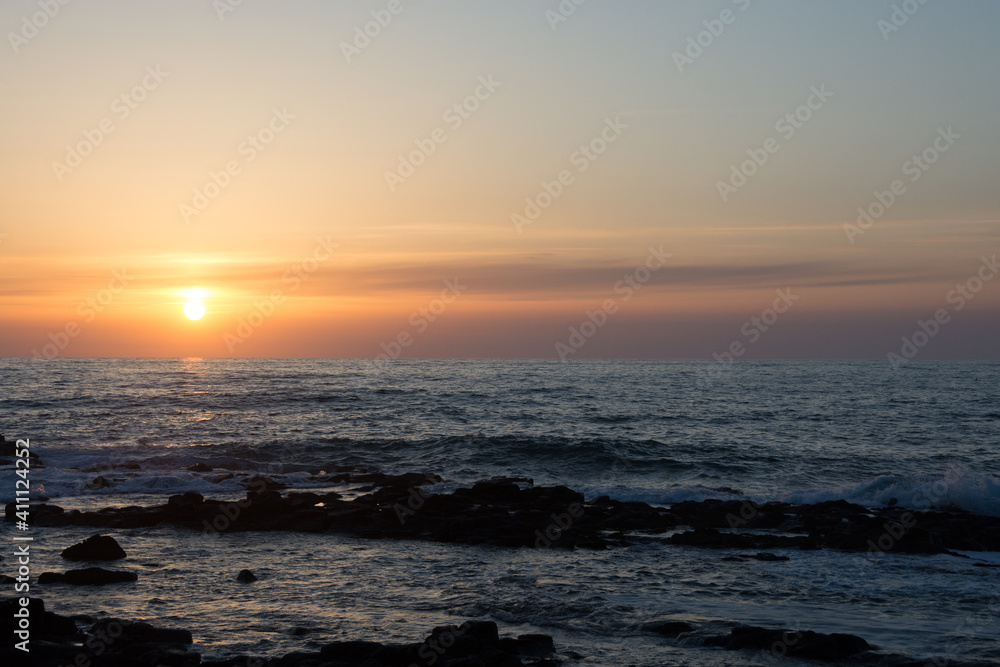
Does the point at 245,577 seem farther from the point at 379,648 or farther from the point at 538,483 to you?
the point at 538,483

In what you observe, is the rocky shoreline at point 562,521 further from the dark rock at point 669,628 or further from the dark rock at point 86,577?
the dark rock at point 669,628

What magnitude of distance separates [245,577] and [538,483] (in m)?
16.4

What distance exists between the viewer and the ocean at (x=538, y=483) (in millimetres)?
11516

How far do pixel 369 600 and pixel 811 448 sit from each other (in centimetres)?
2953

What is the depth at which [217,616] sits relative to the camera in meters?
11.4

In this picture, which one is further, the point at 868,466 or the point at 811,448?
the point at 811,448

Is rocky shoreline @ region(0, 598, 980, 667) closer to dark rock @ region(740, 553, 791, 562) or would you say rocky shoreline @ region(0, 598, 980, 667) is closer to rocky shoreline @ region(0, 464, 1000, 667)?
rocky shoreline @ region(0, 464, 1000, 667)

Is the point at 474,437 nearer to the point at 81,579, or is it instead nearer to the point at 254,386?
the point at 81,579

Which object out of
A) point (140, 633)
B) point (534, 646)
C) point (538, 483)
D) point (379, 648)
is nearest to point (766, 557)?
point (534, 646)

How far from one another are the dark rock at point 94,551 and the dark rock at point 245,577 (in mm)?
2902

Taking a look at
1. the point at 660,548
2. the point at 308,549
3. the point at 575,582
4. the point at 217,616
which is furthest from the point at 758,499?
the point at 217,616

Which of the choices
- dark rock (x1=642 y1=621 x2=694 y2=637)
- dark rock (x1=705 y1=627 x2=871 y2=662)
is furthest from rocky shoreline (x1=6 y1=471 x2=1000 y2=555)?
dark rock (x1=705 y1=627 x2=871 y2=662)

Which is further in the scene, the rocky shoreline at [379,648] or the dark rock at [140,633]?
the dark rock at [140,633]

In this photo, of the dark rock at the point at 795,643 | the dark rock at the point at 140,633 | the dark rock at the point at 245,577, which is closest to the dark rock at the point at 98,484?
the dark rock at the point at 245,577
